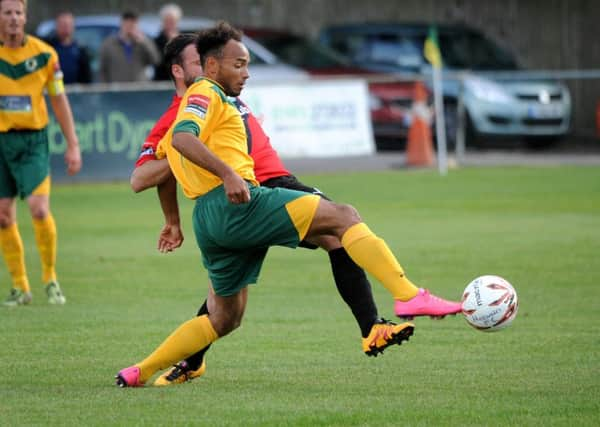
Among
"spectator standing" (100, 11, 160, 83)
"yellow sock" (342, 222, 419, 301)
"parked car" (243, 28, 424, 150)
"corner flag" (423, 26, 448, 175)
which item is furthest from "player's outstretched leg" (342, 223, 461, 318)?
"parked car" (243, 28, 424, 150)

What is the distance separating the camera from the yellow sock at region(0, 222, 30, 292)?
10531mm

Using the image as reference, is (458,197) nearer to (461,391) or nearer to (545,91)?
(545,91)

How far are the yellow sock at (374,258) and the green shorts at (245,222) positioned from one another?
0.76 feet

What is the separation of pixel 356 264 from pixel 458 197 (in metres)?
11.7

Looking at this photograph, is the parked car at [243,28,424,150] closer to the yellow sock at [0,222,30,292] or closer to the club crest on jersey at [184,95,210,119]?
the yellow sock at [0,222,30,292]

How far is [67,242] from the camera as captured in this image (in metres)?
14.7

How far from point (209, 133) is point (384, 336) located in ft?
4.23

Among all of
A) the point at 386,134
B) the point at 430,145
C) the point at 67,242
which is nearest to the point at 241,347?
the point at 67,242

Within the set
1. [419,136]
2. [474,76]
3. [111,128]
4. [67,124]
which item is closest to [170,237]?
[67,124]

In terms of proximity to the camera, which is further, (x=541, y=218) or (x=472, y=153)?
(x=472, y=153)

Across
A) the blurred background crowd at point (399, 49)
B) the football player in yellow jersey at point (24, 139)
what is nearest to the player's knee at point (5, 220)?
the football player in yellow jersey at point (24, 139)

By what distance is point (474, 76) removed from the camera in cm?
2394

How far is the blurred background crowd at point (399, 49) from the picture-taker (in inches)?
833

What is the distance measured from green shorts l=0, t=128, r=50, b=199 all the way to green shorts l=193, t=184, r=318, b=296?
12.9 feet
